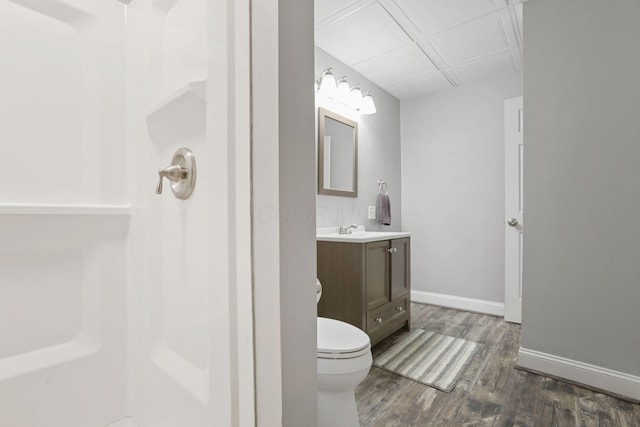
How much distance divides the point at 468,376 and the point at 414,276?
1598 millimetres

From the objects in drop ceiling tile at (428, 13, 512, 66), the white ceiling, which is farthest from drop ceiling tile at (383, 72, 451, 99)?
drop ceiling tile at (428, 13, 512, 66)

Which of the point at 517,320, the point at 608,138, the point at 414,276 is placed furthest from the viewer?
the point at 414,276

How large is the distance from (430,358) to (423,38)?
7.51 ft

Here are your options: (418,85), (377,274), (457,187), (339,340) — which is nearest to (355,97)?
(418,85)

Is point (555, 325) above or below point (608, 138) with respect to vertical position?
below

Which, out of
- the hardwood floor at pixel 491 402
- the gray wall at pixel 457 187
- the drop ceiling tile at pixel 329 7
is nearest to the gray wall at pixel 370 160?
the gray wall at pixel 457 187

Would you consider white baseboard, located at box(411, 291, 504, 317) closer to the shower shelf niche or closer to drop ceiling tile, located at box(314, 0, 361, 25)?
drop ceiling tile, located at box(314, 0, 361, 25)

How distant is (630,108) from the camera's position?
1575 millimetres

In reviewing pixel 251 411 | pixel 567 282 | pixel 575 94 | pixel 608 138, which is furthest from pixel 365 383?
pixel 575 94

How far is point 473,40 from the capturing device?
7.55 feet

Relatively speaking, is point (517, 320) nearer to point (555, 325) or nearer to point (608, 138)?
point (555, 325)

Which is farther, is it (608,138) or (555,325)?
(555,325)

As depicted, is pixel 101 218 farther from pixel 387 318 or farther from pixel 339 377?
pixel 387 318

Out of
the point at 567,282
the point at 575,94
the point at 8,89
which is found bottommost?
the point at 567,282
